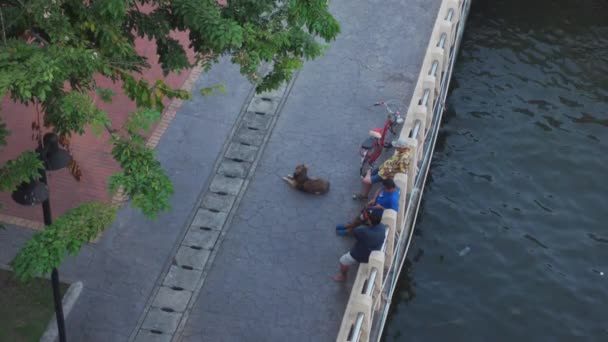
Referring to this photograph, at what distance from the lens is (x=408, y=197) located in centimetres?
1642

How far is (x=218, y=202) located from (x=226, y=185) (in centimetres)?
49

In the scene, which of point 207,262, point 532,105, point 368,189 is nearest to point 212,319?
point 207,262

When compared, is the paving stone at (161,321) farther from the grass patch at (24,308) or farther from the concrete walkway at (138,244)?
the grass patch at (24,308)

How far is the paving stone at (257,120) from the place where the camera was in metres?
18.6

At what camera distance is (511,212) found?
1856 cm

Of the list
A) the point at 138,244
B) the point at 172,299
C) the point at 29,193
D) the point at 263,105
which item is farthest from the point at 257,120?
the point at 29,193

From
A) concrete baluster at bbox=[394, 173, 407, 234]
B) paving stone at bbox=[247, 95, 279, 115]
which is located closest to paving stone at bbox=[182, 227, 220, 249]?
concrete baluster at bbox=[394, 173, 407, 234]

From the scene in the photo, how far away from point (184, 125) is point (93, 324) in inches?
208

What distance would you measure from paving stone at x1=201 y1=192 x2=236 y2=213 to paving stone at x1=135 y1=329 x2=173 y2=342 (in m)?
3.00

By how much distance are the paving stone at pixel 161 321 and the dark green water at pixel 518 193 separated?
151 inches

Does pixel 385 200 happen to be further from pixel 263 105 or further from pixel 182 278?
pixel 263 105

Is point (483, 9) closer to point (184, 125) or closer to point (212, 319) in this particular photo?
point (184, 125)

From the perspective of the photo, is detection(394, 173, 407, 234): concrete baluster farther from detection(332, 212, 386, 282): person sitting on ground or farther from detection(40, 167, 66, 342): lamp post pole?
detection(40, 167, 66, 342): lamp post pole

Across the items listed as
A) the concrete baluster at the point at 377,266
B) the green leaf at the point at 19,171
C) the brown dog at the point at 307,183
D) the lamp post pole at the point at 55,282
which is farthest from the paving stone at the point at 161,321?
the green leaf at the point at 19,171
